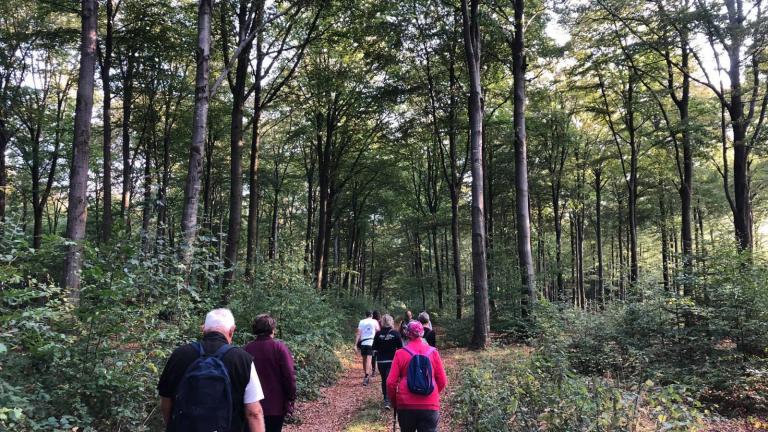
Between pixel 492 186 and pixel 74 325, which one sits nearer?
pixel 74 325

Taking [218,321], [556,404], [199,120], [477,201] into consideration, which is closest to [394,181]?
[477,201]

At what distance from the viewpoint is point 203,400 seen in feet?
9.95

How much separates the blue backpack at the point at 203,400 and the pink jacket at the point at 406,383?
221 cm

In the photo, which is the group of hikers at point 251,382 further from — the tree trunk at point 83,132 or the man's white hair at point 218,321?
the tree trunk at point 83,132

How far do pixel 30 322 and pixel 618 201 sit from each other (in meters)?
34.4

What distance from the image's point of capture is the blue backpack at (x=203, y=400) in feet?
9.86

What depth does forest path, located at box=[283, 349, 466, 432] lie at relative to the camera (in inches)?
310

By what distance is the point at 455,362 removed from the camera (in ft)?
38.5

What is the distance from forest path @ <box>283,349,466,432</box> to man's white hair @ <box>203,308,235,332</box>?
4.76 metres

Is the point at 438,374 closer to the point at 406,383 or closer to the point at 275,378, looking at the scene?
the point at 406,383

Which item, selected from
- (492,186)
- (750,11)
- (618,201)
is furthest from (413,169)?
(750,11)

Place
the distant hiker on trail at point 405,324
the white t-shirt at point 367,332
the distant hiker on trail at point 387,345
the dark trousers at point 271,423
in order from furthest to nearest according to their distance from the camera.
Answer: the white t-shirt at point 367,332, the distant hiker on trail at point 387,345, the distant hiker on trail at point 405,324, the dark trousers at point 271,423

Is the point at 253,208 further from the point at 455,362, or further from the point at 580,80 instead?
the point at 580,80

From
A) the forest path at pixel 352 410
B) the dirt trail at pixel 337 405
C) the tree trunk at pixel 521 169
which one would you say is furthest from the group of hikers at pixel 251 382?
the tree trunk at pixel 521 169
